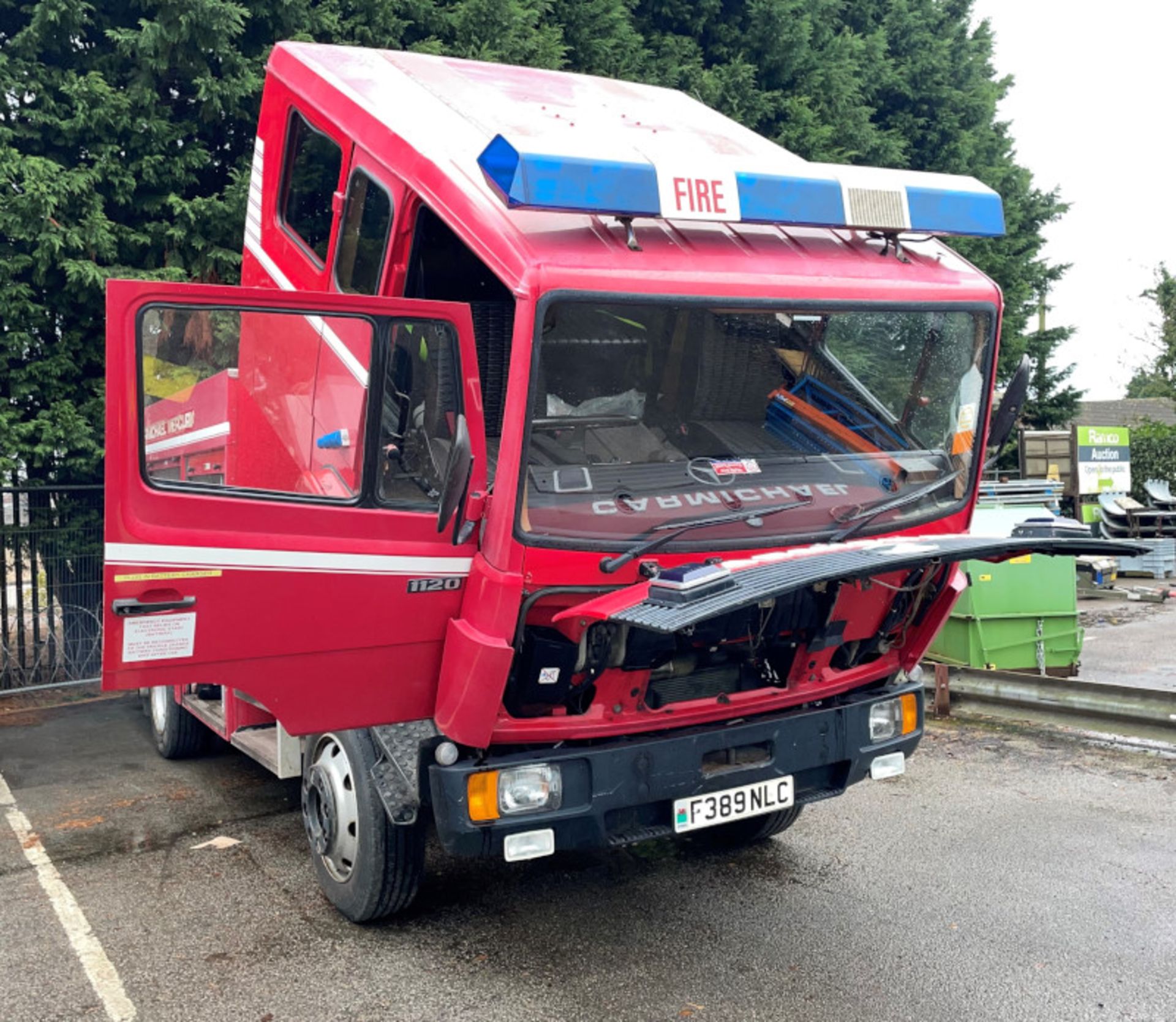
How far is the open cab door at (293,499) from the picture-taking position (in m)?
3.45

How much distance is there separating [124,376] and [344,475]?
2.40ft

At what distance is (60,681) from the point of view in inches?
353

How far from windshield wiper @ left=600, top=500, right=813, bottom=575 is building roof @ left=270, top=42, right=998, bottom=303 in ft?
2.42

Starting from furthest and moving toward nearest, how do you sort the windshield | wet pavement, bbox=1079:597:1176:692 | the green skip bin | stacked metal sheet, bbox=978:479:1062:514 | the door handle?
wet pavement, bbox=1079:597:1176:692 < stacked metal sheet, bbox=978:479:1062:514 < the green skip bin < the windshield < the door handle

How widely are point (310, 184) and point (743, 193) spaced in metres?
2.24

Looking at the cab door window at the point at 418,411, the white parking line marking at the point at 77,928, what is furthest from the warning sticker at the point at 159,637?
the white parking line marking at the point at 77,928

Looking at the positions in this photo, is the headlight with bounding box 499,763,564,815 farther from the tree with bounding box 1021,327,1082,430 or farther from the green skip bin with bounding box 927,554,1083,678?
the tree with bounding box 1021,327,1082,430

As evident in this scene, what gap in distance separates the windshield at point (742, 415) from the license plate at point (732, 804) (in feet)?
3.00

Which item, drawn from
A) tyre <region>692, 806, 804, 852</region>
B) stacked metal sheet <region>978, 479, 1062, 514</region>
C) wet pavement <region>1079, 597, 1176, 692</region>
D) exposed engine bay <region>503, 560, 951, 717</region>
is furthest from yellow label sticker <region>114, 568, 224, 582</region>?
stacked metal sheet <region>978, 479, 1062, 514</region>

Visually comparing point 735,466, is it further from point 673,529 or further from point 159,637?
point 159,637

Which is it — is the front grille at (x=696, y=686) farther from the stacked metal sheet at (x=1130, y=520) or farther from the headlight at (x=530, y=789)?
the stacked metal sheet at (x=1130, y=520)

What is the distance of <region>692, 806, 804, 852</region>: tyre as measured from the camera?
5.12m

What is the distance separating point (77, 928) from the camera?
171 inches

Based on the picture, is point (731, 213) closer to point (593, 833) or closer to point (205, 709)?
point (593, 833)
